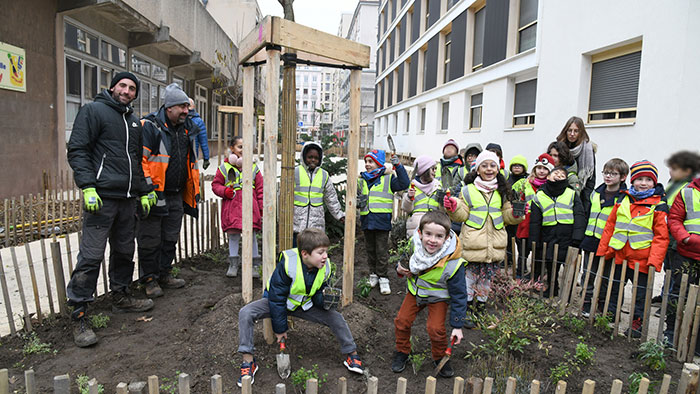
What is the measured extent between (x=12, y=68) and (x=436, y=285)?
8.14 m

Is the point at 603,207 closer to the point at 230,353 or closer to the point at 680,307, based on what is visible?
the point at 680,307

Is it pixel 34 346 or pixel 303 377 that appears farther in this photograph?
pixel 34 346

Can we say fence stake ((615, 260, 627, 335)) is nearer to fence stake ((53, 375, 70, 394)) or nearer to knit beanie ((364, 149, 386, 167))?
knit beanie ((364, 149, 386, 167))

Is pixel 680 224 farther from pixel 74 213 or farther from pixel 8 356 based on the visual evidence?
pixel 74 213

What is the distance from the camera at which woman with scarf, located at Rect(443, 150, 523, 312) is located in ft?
13.8

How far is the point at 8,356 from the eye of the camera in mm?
3170

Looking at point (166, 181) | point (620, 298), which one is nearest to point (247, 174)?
point (166, 181)

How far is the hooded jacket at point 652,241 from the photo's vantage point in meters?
3.83

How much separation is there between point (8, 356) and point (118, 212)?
125 cm

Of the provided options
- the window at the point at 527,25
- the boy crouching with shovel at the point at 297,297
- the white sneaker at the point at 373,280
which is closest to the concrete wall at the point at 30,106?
the white sneaker at the point at 373,280

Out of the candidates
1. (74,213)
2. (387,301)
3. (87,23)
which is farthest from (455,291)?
(87,23)

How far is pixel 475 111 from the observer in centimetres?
1622

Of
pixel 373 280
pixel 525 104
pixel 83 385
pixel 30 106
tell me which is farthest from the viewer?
pixel 525 104

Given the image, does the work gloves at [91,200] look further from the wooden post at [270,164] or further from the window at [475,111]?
the window at [475,111]
